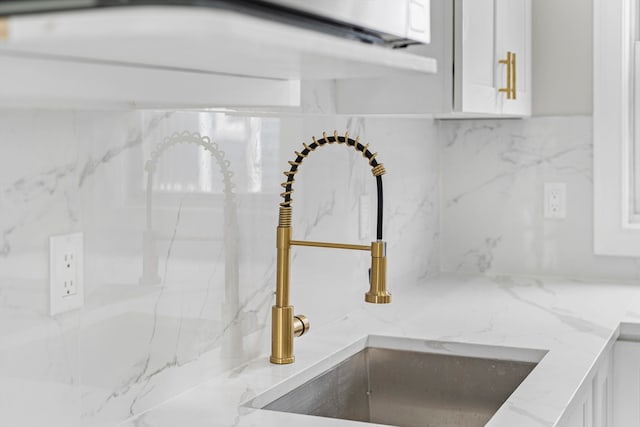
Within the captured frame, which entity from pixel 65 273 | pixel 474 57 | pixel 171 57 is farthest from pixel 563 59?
pixel 171 57

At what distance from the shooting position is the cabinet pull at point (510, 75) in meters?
2.29

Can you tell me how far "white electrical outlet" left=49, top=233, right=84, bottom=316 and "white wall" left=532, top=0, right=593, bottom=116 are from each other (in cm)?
192

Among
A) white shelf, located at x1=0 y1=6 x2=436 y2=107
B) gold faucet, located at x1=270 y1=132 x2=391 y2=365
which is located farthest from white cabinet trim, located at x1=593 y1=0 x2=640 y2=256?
white shelf, located at x1=0 y1=6 x2=436 y2=107

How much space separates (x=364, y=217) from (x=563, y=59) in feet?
3.21

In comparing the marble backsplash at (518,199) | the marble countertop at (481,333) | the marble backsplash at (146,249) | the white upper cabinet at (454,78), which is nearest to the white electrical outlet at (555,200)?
the marble backsplash at (518,199)

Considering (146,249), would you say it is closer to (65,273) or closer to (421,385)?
(65,273)

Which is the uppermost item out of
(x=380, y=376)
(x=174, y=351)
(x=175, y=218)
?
(x=175, y=218)

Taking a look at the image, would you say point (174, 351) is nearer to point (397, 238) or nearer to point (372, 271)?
point (372, 271)

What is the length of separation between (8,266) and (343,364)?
90 centimetres

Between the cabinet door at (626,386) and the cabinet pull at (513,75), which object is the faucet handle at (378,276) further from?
the cabinet pull at (513,75)

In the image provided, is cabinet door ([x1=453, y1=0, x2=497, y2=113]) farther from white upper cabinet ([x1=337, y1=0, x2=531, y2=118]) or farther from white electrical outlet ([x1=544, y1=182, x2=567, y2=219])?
white electrical outlet ([x1=544, y1=182, x2=567, y2=219])

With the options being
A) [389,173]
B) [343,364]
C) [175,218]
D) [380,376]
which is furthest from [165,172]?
[389,173]

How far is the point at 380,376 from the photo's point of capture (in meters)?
1.95

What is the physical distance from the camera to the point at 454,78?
1.93m
